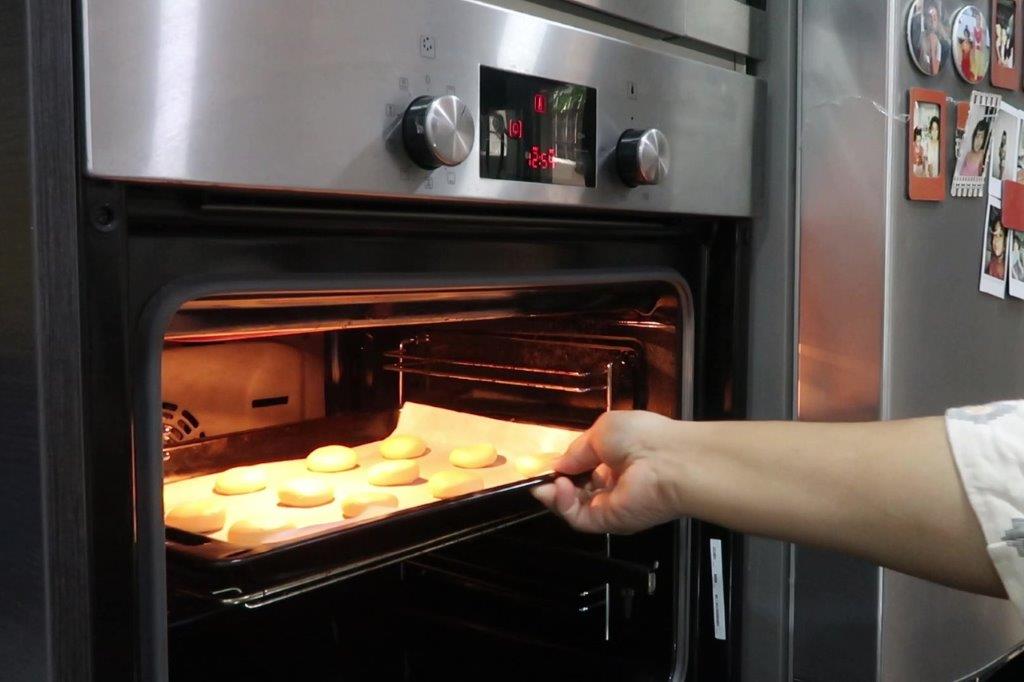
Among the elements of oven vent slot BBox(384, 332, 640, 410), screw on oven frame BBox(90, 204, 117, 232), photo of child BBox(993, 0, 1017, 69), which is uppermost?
photo of child BBox(993, 0, 1017, 69)

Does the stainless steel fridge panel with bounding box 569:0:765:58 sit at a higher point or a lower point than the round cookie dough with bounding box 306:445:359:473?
higher

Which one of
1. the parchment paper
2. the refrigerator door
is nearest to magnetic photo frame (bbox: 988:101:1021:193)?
the refrigerator door

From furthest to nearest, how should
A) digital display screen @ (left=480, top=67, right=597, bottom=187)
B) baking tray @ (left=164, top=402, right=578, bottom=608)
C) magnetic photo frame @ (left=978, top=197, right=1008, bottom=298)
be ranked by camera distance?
magnetic photo frame @ (left=978, top=197, right=1008, bottom=298)
digital display screen @ (left=480, top=67, right=597, bottom=187)
baking tray @ (left=164, top=402, right=578, bottom=608)

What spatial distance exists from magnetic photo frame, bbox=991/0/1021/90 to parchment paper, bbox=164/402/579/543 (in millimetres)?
698

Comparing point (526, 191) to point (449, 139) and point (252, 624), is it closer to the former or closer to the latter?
point (449, 139)

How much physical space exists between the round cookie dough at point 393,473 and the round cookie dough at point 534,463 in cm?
11

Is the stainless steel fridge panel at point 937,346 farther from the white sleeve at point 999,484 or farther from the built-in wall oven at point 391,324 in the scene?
the white sleeve at point 999,484

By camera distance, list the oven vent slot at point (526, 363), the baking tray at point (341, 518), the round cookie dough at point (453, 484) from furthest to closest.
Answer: the oven vent slot at point (526, 363), the round cookie dough at point (453, 484), the baking tray at point (341, 518)

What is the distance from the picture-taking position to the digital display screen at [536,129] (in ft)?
2.65

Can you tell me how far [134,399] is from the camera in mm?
612

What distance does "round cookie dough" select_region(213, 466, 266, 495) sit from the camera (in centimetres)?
101

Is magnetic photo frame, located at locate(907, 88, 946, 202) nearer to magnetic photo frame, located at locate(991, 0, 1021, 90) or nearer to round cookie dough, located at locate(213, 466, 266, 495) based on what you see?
magnetic photo frame, located at locate(991, 0, 1021, 90)

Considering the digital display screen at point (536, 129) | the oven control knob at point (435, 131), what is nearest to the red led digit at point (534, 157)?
the digital display screen at point (536, 129)

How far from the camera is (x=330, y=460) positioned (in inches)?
43.1
